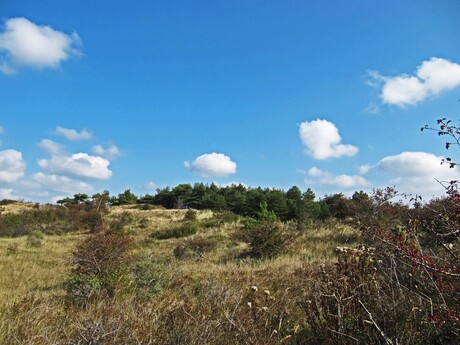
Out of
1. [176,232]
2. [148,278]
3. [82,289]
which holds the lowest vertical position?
[82,289]

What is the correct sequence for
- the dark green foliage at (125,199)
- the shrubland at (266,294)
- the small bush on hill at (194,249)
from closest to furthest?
1. the shrubland at (266,294)
2. the small bush on hill at (194,249)
3. the dark green foliage at (125,199)

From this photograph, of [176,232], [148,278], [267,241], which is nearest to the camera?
[148,278]

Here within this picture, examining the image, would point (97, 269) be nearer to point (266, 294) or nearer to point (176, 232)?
point (266, 294)

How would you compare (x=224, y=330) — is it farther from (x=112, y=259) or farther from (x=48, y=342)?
(x=112, y=259)

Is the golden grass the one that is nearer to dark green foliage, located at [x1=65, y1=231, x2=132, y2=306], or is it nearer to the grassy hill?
the grassy hill

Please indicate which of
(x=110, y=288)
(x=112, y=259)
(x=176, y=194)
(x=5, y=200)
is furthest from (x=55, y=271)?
(x=176, y=194)

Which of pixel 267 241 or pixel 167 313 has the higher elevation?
pixel 267 241

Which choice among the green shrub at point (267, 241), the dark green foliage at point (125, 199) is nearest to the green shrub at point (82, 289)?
the green shrub at point (267, 241)

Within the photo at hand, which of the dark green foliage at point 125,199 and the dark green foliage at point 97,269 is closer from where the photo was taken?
the dark green foliage at point 97,269

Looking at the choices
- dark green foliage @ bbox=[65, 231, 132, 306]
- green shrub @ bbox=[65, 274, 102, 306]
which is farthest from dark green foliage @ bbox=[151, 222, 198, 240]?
green shrub @ bbox=[65, 274, 102, 306]

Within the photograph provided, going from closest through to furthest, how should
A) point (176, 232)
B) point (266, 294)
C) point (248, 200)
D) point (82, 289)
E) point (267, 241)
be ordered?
point (266, 294)
point (82, 289)
point (267, 241)
point (176, 232)
point (248, 200)

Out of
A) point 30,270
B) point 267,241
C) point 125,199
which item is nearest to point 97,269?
point 30,270

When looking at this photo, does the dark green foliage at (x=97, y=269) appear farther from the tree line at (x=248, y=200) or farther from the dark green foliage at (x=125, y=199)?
the dark green foliage at (x=125, y=199)

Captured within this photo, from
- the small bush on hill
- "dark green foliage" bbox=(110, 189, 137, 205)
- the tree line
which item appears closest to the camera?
the small bush on hill
